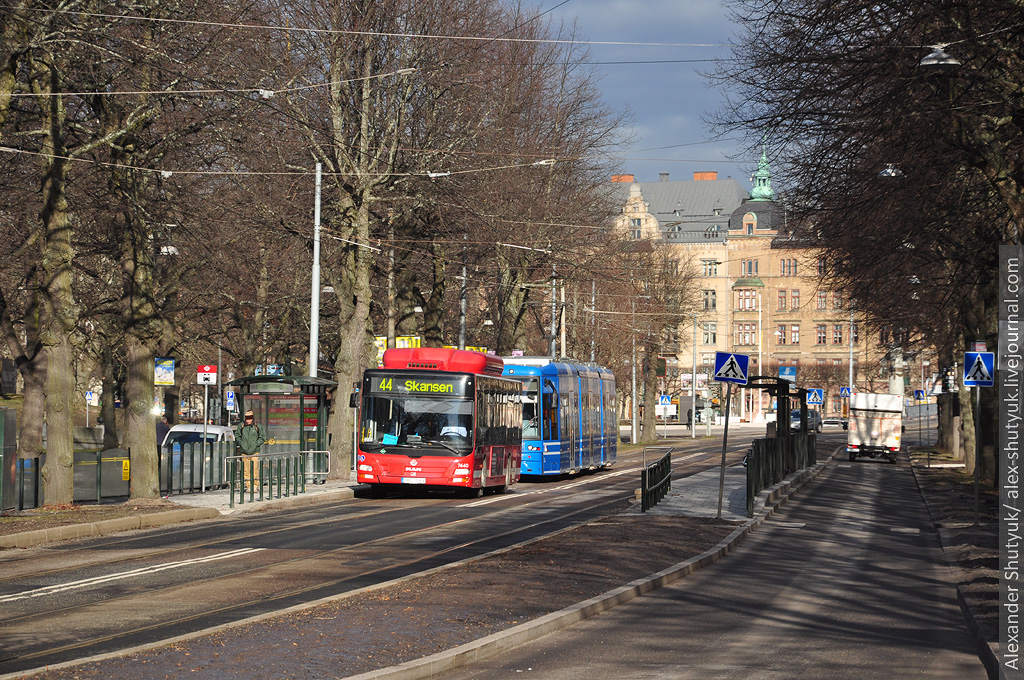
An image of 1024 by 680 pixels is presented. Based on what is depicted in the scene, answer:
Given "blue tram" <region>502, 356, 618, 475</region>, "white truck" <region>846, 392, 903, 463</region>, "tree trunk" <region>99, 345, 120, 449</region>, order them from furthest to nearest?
"white truck" <region>846, 392, 903, 463</region>
"tree trunk" <region>99, 345, 120, 449</region>
"blue tram" <region>502, 356, 618, 475</region>

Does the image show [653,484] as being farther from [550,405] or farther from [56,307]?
[550,405]

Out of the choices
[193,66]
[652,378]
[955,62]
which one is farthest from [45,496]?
[652,378]

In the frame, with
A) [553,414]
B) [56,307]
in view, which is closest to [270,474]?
[56,307]

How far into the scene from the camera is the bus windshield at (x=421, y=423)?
2906cm

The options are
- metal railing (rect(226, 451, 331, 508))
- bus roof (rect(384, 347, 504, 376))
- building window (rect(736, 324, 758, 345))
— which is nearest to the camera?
metal railing (rect(226, 451, 331, 508))

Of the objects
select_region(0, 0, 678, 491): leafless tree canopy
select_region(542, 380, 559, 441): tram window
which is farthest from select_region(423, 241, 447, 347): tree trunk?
select_region(542, 380, 559, 441): tram window

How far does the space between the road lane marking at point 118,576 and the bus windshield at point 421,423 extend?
11103 millimetres

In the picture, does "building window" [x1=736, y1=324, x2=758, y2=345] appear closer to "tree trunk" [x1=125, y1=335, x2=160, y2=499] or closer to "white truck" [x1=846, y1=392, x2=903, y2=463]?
"white truck" [x1=846, y1=392, x2=903, y2=463]

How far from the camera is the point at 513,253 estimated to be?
153 feet

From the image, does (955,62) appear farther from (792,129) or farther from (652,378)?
(652,378)

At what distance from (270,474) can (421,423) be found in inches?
137

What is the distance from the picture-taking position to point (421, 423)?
95.7ft

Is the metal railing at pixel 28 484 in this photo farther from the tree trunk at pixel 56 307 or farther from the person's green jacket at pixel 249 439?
the person's green jacket at pixel 249 439

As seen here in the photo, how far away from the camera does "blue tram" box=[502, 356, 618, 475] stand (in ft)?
124
